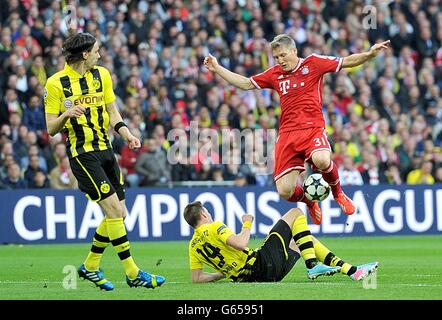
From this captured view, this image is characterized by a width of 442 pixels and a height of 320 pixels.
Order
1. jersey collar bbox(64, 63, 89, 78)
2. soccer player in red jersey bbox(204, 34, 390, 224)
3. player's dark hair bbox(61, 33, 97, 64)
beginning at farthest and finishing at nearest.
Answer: soccer player in red jersey bbox(204, 34, 390, 224) < jersey collar bbox(64, 63, 89, 78) < player's dark hair bbox(61, 33, 97, 64)

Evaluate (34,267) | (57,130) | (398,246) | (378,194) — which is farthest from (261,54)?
(57,130)

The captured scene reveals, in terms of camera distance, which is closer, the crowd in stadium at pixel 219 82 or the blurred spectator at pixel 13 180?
the blurred spectator at pixel 13 180

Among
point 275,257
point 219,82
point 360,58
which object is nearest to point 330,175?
point 360,58

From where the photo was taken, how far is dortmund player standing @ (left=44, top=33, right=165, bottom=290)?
11.1m

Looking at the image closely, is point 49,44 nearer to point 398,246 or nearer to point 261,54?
point 261,54

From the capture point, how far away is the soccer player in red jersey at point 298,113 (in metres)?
13.2

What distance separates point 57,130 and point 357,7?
15300mm

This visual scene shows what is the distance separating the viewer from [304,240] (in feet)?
38.7

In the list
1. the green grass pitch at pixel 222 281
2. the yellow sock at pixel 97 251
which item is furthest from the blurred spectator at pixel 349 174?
the yellow sock at pixel 97 251

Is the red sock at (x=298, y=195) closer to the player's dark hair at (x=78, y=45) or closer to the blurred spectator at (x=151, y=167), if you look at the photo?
the player's dark hair at (x=78, y=45)

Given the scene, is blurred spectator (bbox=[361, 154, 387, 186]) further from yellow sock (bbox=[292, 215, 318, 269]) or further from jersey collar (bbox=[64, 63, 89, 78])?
jersey collar (bbox=[64, 63, 89, 78])

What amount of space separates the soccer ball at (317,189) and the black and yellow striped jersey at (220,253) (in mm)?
1752

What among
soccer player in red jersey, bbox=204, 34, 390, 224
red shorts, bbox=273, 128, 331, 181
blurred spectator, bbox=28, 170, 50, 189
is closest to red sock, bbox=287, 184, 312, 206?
soccer player in red jersey, bbox=204, 34, 390, 224

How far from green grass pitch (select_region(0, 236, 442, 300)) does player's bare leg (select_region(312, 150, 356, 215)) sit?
2.92 ft
